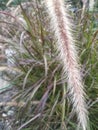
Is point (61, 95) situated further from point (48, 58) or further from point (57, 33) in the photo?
point (57, 33)

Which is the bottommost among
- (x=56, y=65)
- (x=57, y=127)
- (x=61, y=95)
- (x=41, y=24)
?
(x=57, y=127)

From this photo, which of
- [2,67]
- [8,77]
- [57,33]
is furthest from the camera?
[8,77]

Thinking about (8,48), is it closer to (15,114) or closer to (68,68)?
(15,114)

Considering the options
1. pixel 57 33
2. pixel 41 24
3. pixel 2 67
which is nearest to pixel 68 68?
pixel 57 33

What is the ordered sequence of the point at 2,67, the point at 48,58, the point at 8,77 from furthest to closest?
the point at 8,77
the point at 48,58
the point at 2,67

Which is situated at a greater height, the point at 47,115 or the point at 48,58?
the point at 48,58

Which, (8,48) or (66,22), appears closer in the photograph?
(66,22)

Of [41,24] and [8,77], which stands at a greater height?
[41,24]

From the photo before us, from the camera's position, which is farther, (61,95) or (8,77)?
(8,77)

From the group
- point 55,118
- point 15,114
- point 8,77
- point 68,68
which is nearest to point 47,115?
point 55,118
